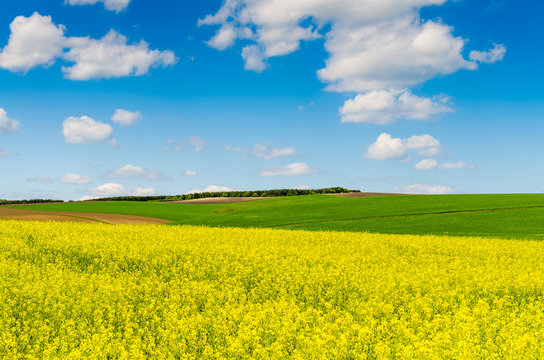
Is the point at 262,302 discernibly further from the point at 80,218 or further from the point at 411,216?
the point at 80,218

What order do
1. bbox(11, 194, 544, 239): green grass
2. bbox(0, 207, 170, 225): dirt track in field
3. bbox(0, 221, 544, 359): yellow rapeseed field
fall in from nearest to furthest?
bbox(0, 221, 544, 359): yellow rapeseed field, bbox(11, 194, 544, 239): green grass, bbox(0, 207, 170, 225): dirt track in field

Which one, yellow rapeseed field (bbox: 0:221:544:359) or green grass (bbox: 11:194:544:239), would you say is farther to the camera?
green grass (bbox: 11:194:544:239)

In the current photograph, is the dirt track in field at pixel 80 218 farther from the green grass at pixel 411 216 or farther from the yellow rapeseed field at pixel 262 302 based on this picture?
the yellow rapeseed field at pixel 262 302

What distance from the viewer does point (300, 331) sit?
22.6 ft

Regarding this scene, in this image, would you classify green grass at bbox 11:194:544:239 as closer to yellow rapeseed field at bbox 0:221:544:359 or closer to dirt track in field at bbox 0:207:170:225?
dirt track in field at bbox 0:207:170:225

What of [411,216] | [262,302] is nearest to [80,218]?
[411,216]

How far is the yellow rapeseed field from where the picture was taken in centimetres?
624

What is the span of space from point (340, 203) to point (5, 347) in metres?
37.5

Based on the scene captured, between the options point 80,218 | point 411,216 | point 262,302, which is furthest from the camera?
point 80,218

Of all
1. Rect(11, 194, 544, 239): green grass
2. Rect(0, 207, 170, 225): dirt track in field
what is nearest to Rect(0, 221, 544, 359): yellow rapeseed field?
Rect(11, 194, 544, 239): green grass

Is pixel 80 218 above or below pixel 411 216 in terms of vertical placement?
below

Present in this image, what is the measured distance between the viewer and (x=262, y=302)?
9.59 m

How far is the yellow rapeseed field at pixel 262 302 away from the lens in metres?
6.24

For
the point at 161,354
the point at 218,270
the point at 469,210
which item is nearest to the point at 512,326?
the point at 161,354
